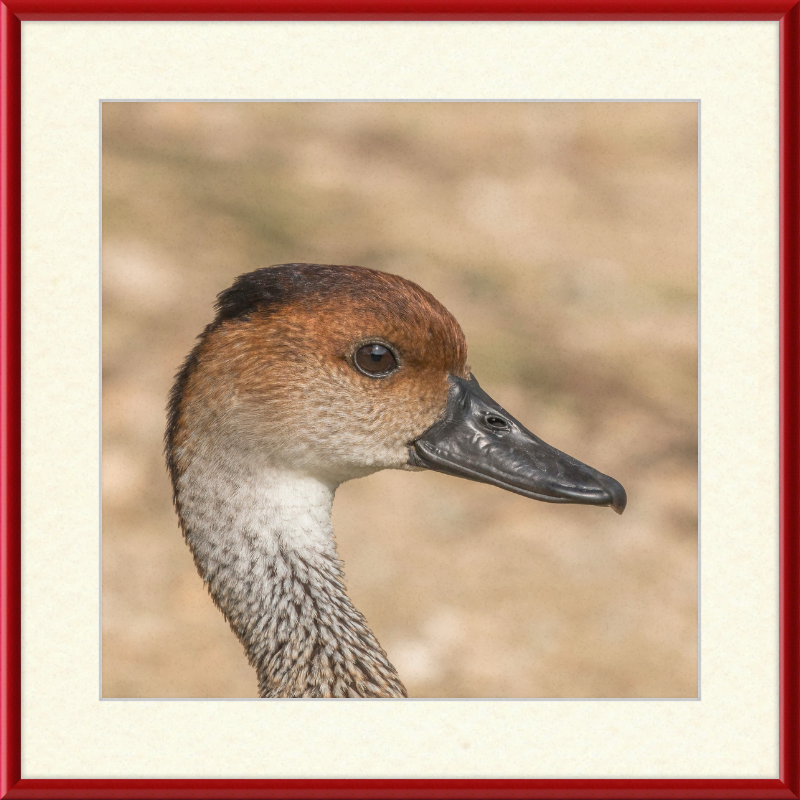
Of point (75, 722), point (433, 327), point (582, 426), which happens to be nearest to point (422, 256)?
point (582, 426)

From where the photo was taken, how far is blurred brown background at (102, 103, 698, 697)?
5.33 m

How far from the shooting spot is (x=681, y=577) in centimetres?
596

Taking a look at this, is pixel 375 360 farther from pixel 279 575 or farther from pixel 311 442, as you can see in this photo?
pixel 279 575

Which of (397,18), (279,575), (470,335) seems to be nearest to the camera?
(397,18)

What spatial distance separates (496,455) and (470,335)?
4162mm

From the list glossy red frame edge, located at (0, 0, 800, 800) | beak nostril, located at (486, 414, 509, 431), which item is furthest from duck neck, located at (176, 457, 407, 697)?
beak nostril, located at (486, 414, 509, 431)

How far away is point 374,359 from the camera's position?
289 cm

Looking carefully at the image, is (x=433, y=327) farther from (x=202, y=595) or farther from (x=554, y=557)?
(x=554, y=557)

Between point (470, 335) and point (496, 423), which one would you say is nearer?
point (496, 423)

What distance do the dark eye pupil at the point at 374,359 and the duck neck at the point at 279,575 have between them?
1.54 feet

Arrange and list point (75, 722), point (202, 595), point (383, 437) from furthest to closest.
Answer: point (202, 595)
point (383, 437)
point (75, 722)

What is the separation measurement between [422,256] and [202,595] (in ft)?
11.4

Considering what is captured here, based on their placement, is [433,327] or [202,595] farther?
[202,595]

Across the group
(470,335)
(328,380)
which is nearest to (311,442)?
(328,380)
